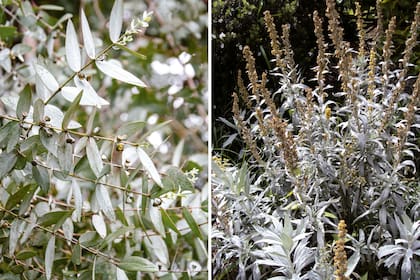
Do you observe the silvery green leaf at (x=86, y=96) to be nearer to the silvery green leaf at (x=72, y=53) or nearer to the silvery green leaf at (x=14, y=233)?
the silvery green leaf at (x=72, y=53)

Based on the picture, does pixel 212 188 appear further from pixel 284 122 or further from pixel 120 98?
pixel 120 98

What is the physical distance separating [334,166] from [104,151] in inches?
12.1

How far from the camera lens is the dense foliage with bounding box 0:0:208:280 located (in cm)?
66

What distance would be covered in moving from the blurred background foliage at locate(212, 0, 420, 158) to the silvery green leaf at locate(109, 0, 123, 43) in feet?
0.88

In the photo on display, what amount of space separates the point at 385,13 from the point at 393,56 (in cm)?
6

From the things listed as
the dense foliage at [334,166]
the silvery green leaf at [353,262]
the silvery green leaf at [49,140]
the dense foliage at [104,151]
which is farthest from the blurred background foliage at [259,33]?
the silvery green leaf at [49,140]

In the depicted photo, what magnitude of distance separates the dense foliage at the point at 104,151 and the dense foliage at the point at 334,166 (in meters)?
0.10

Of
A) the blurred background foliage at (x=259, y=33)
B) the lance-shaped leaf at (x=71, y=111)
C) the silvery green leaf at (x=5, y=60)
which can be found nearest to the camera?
the lance-shaped leaf at (x=71, y=111)

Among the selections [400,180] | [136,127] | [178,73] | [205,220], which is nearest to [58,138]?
[136,127]

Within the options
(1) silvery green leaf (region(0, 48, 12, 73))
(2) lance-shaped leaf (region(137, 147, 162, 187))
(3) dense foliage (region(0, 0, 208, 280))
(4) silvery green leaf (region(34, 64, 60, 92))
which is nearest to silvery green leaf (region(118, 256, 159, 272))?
(3) dense foliage (region(0, 0, 208, 280))

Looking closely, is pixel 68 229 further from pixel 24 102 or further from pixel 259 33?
pixel 259 33

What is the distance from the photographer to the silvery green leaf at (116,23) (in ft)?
2.18

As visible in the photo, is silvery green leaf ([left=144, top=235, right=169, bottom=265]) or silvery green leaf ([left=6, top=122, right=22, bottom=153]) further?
silvery green leaf ([left=144, top=235, right=169, bottom=265])

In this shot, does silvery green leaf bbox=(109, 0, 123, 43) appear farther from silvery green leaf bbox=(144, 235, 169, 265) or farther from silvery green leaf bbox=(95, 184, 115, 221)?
silvery green leaf bbox=(144, 235, 169, 265)
